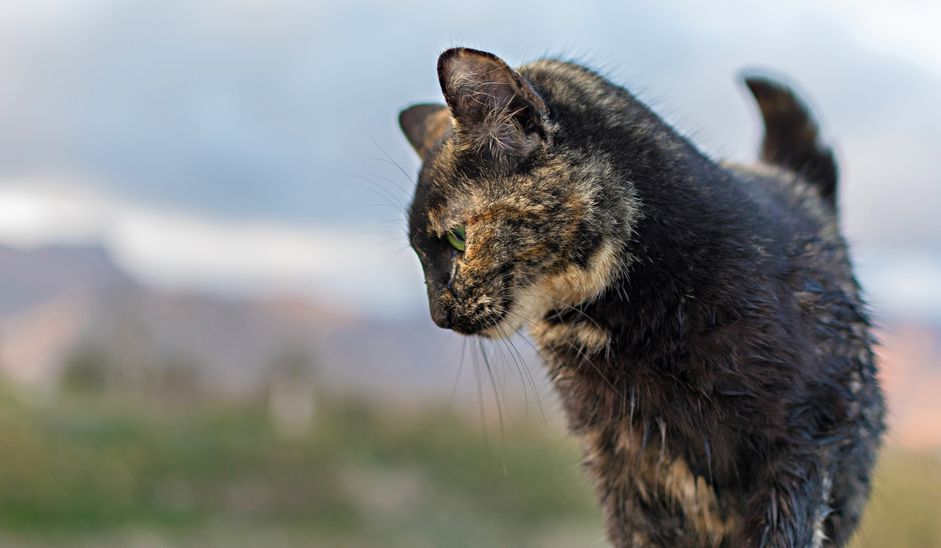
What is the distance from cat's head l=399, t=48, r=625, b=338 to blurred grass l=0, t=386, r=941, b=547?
20.0ft

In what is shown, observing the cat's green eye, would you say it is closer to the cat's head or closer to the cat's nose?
the cat's head

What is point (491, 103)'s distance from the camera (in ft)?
9.06

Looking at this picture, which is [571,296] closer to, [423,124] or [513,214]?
[513,214]

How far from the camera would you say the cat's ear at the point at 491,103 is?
264 cm

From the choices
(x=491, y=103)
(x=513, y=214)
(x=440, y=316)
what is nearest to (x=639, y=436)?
(x=440, y=316)

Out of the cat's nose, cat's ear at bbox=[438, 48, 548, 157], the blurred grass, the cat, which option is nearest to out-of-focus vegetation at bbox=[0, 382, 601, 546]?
the blurred grass

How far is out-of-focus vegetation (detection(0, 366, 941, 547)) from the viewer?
10.5m

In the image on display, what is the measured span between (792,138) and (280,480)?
997cm

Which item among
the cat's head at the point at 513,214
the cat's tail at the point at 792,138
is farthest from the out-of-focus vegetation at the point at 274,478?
the cat's head at the point at 513,214

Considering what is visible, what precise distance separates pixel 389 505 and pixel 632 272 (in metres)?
11.1

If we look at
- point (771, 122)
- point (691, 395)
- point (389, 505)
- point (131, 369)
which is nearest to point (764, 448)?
point (691, 395)

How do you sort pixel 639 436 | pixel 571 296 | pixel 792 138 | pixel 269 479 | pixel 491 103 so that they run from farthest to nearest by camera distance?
pixel 269 479 → pixel 792 138 → pixel 639 436 → pixel 571 296 → pixel 491 103

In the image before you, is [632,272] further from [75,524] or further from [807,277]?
[75,524]

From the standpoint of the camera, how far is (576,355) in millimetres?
3129
